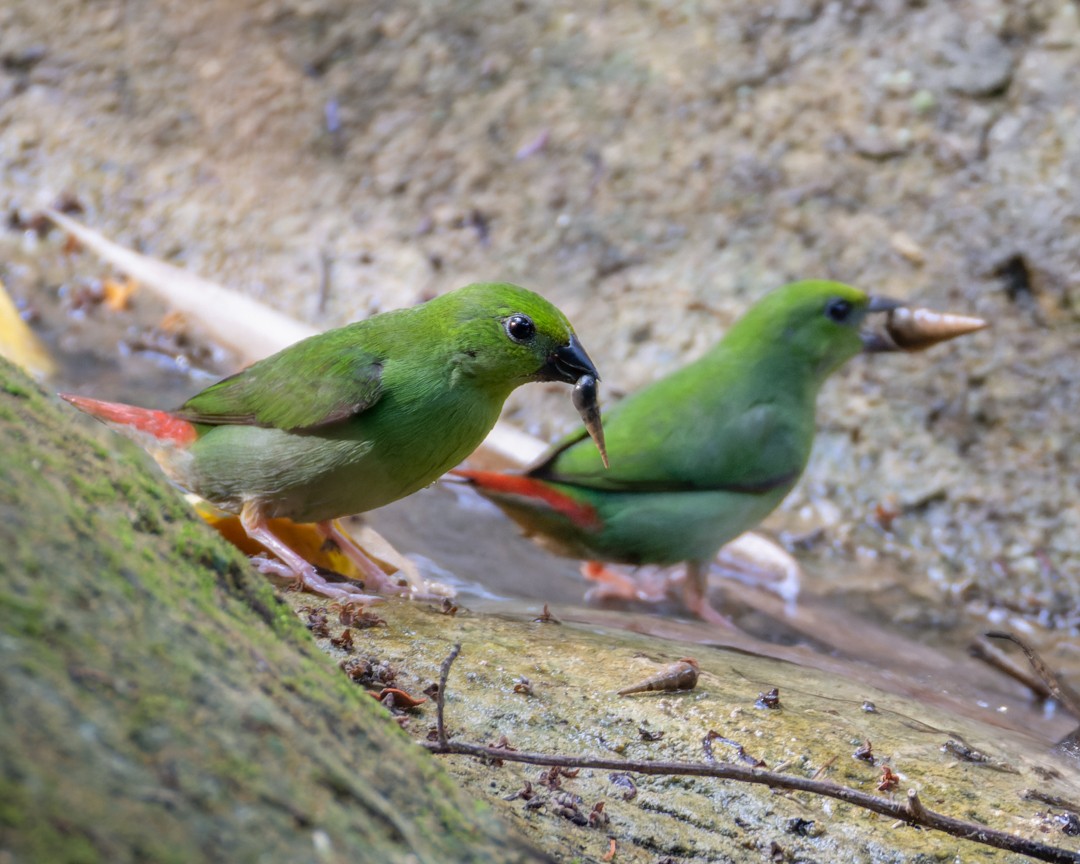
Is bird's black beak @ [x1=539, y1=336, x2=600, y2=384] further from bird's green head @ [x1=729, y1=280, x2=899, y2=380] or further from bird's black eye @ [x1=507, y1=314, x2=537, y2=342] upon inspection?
bird's green head @ [x1=729, y1=280, x2=899, y2=380]

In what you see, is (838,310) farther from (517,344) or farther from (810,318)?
(517,344)

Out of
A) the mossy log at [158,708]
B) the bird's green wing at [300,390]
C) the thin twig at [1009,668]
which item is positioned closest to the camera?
the mossy log at [158,708]

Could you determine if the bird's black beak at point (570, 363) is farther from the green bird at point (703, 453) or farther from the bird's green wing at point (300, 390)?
the green bird at point (703, 453)

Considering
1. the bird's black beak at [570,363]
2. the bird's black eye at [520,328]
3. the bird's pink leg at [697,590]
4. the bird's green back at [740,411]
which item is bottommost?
the bird's pink leg at [697,590]

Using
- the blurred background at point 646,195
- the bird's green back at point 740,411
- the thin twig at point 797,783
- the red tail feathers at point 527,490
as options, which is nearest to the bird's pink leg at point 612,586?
the blurred background at point 646,195

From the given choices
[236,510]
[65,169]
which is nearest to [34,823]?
[236,510]

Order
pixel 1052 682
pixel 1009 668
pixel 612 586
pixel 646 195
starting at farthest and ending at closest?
pixel 646 195 → pixel 612 586 → pixel 1009 668 → pixel 1052 682

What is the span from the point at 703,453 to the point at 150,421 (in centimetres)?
202

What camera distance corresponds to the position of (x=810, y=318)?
471 cm

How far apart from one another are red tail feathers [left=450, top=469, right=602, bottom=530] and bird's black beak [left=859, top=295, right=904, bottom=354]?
4.91ft

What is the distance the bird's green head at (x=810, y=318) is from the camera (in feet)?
15.4

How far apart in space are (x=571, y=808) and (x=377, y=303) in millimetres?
4386

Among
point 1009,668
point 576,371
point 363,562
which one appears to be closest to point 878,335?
point 1009,668

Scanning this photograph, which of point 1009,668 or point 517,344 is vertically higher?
point 517,344
